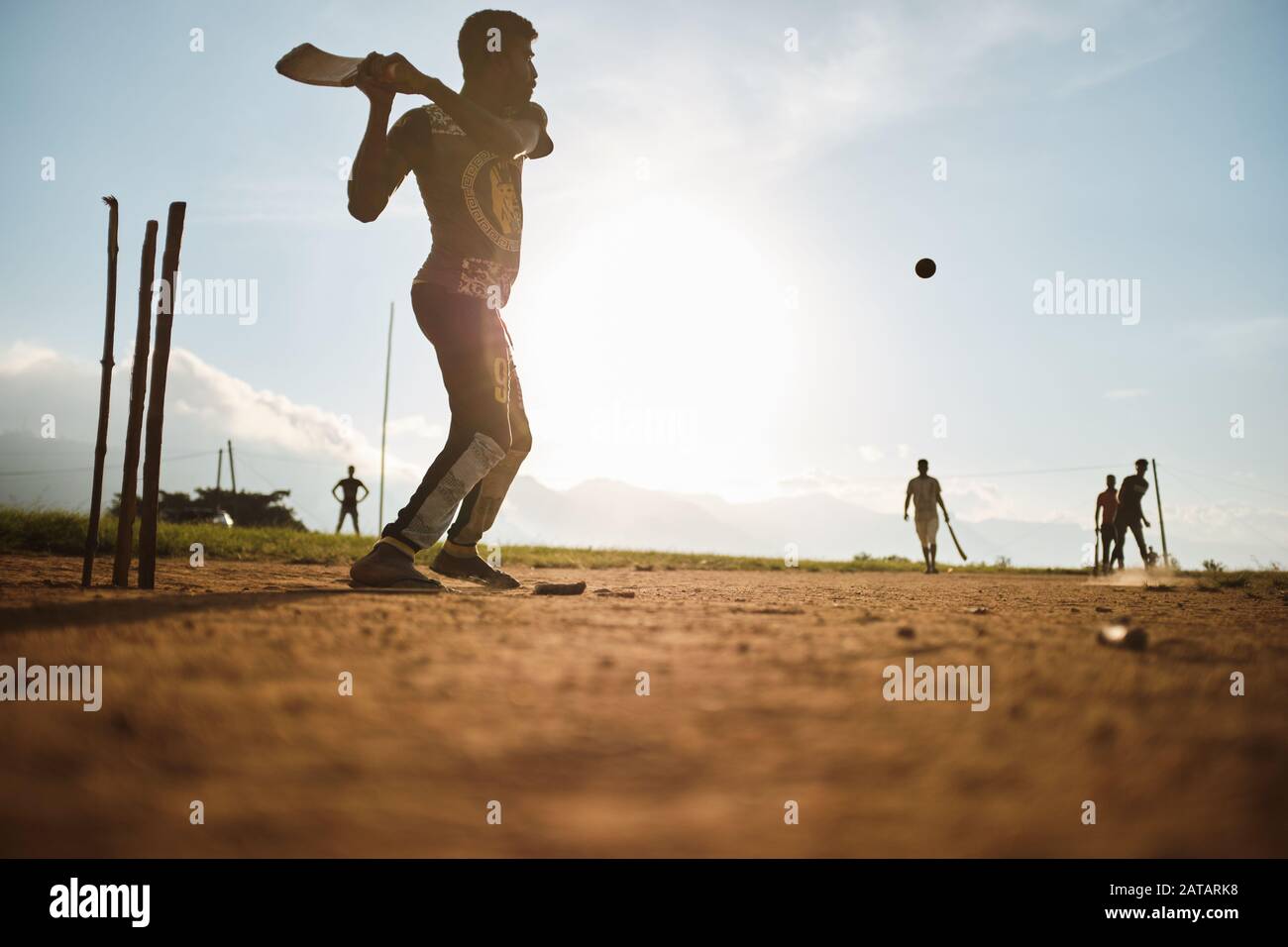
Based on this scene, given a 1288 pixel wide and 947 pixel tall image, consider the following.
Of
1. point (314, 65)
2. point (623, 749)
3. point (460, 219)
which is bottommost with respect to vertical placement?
point (623, 749)

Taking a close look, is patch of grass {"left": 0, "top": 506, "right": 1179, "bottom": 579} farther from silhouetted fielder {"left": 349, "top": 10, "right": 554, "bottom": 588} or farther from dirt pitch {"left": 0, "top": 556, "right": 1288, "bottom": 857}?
dirt pitch {"left": 0, "top": 556, "right": 1288, "bottom": 857}

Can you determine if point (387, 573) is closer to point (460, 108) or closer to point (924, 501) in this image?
point (460, 108)

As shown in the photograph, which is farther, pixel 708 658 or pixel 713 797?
pixel 708 658

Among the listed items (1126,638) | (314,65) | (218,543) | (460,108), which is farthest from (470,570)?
(218,543)

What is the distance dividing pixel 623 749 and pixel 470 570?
3.43 metres

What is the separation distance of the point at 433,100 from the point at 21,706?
325cm

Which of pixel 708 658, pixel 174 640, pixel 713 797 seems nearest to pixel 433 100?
pixel 174 640

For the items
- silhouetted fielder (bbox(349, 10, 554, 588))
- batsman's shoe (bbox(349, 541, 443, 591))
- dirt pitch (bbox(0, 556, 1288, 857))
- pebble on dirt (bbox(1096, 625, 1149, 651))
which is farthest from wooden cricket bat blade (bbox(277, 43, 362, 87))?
pebble on dirt (bbox(1096, 625, 1149, 651))

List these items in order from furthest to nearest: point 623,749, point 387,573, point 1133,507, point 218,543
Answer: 1. point 1133,507
2. point 218,543
3. point 387,573
4. point 623,749

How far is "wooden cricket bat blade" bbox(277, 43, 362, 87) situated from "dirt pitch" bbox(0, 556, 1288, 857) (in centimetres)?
293

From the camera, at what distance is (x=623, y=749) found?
997mm

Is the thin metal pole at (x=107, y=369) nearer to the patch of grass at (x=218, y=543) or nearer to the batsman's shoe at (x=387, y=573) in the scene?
the batsman's shoe at (x=387, y=573)
